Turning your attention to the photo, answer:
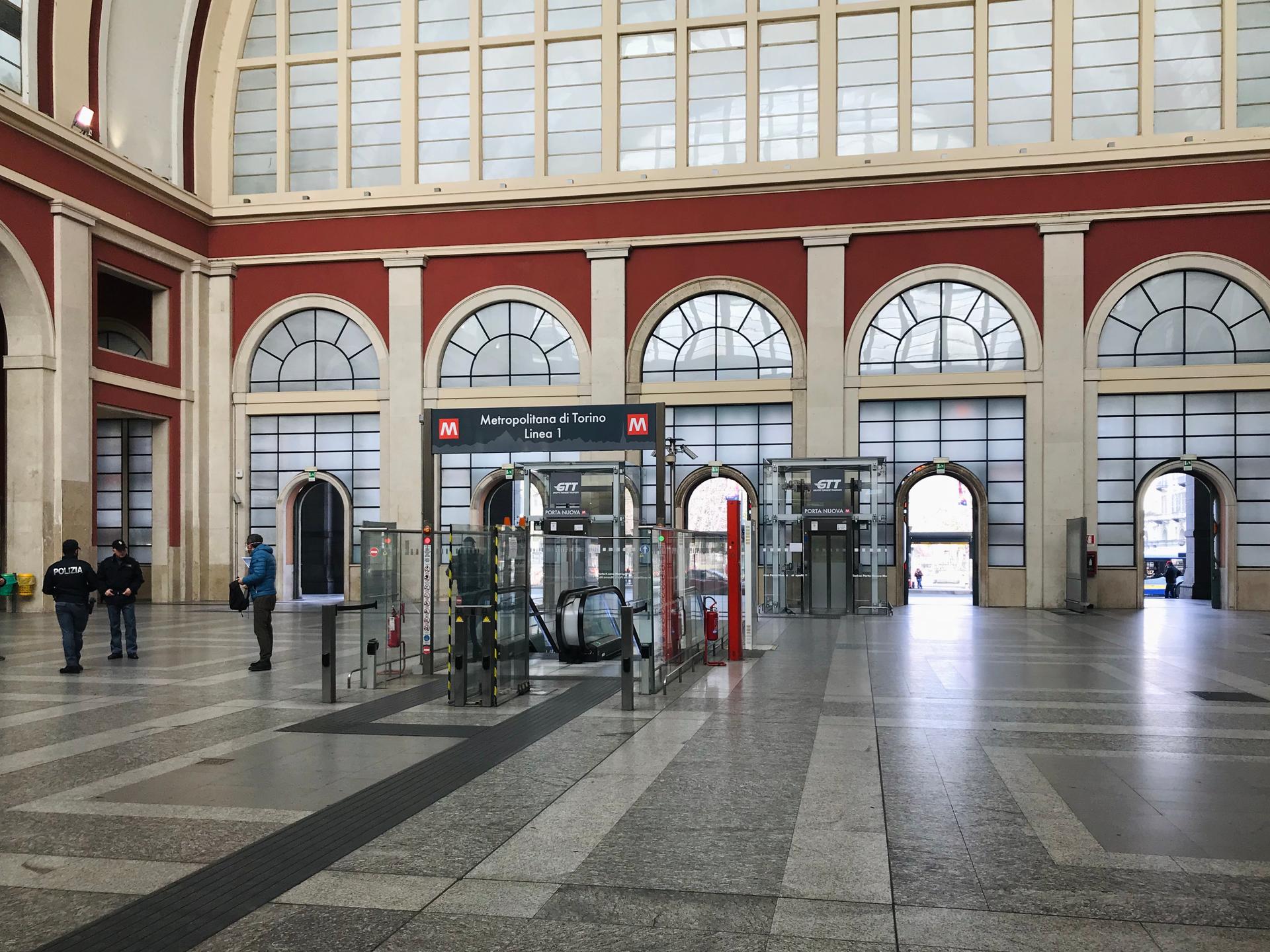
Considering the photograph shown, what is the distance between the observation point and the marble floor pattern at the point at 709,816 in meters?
4.59

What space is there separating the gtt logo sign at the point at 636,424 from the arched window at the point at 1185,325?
15.3 meters

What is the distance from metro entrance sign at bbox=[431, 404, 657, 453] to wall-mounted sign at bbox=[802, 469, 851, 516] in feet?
27.3

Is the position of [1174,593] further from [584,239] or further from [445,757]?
[445,757]

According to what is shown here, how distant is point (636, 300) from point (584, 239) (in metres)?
2.19

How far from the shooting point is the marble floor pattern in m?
4.59

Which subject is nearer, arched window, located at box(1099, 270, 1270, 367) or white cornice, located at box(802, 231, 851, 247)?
arched window, located at box(1099, 270, 1270, 367)

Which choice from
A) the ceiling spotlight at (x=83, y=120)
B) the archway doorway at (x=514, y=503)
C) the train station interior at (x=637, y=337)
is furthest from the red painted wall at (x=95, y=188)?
the archway doorway at (x=514, y=503)

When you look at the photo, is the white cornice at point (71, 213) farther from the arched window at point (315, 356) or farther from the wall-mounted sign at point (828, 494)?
the wall-mounted sign at point (828, 494)

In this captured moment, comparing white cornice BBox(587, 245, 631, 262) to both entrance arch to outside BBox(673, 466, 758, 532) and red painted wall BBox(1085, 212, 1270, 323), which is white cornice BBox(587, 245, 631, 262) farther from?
red painted wall BBox(1085, 212, 1270, 323)

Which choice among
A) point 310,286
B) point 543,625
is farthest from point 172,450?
point 543,625

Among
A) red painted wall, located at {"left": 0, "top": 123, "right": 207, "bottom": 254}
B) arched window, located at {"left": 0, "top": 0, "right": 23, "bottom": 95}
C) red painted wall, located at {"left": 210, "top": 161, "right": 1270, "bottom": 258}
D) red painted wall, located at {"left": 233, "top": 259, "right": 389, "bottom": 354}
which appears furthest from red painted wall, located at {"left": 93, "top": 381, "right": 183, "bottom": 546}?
arched window, located at {"left": 0, "top": 0, "right": 23, "bottom": 95}

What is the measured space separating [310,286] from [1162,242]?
22.4 meters

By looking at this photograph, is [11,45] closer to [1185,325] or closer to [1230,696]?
[1230,696]

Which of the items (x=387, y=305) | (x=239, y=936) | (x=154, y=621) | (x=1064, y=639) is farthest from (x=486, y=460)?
(x=239, y=936)
